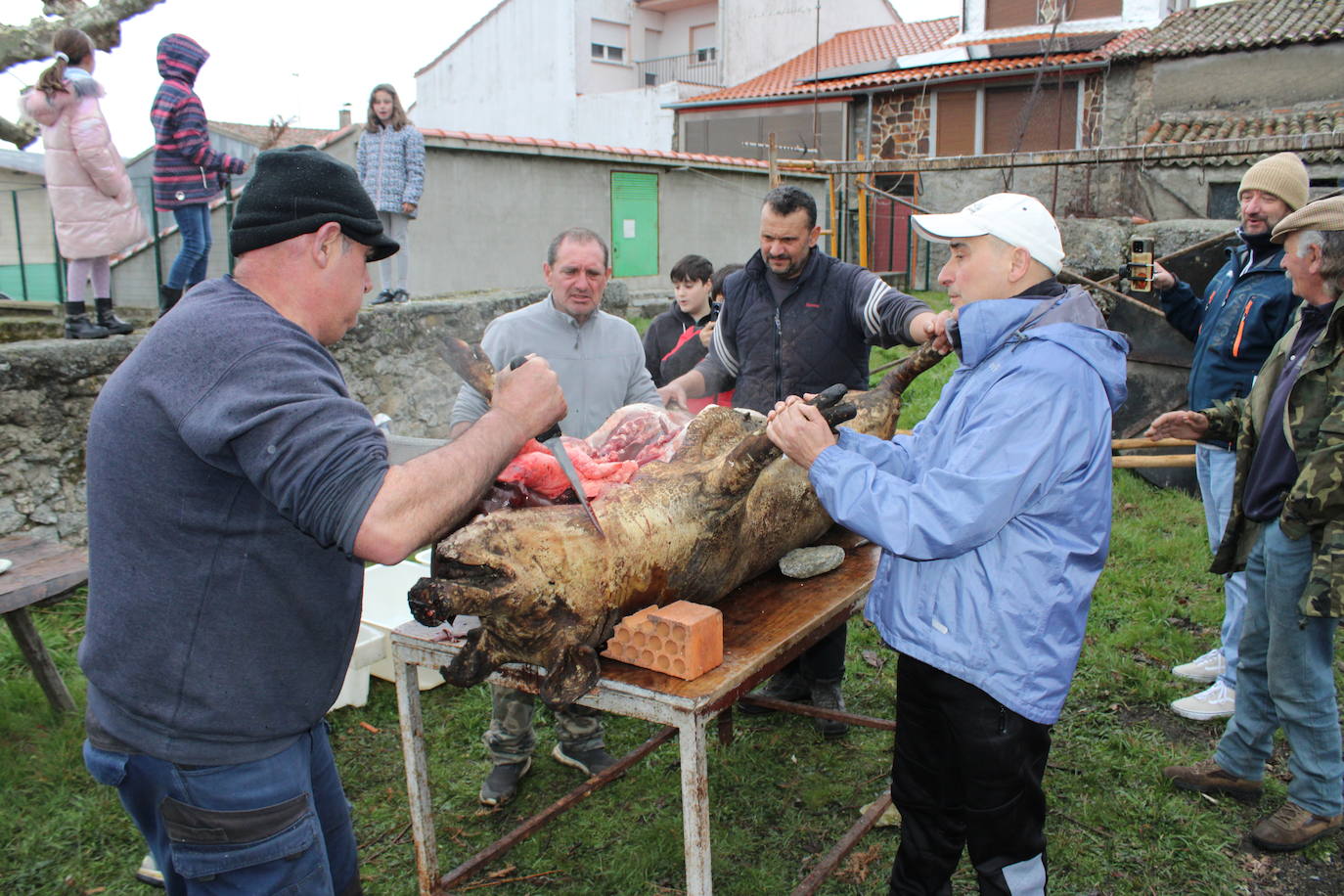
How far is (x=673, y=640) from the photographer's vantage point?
2.30 m

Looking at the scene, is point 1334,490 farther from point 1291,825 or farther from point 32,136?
point 32,136

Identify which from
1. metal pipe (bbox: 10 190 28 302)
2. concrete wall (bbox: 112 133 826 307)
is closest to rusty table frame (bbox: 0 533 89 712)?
concrete wall (bbox: 112 133 826 307)

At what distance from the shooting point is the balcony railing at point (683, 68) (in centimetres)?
2862

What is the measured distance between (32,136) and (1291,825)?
12703 mm

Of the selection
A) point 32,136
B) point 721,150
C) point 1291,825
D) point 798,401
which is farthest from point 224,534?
point 721,150

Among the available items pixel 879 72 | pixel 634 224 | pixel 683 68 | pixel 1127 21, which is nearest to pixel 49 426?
pixel 634 224

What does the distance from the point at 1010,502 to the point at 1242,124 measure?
54.7 ft

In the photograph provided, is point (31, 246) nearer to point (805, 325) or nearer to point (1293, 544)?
point (805, 325)

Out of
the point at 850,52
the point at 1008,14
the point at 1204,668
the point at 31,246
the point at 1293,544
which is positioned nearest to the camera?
the point at 1293,544

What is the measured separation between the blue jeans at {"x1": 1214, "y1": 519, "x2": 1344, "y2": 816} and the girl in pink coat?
19.6 ft

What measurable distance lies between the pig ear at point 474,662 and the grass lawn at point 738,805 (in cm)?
121

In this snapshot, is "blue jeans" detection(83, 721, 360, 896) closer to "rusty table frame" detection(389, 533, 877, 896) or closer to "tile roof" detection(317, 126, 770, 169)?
"rusty table frame" detection(389, 533, 877, 896)

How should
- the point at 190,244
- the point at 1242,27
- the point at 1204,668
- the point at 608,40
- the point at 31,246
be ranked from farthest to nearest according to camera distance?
the point at 608,40
the point at 1242,27
the point at 31,246
the point at 190,244
the point at 1204,668

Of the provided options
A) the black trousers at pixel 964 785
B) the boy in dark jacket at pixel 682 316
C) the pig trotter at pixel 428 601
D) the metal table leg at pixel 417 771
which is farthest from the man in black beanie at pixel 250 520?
the boy in dark jacket at pixel 682 316
